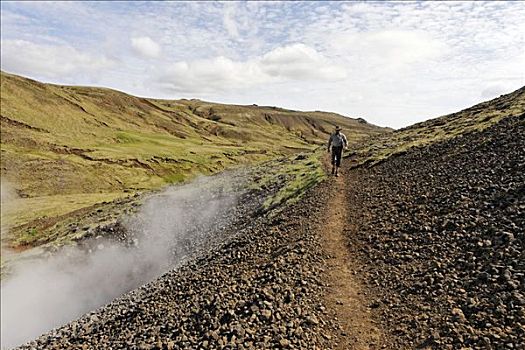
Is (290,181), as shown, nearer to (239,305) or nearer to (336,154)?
(336,154)

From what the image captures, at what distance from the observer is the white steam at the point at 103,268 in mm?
31047

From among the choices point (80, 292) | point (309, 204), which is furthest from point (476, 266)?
point (80, 292)

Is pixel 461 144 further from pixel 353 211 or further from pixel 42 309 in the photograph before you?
pixel 42 309

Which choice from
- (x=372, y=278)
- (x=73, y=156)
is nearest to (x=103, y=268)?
(x=372, y=278)

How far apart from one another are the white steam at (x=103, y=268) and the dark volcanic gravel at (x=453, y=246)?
15680 millimetres

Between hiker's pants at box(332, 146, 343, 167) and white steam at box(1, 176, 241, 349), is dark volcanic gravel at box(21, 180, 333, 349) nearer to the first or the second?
hiker's pants at box(332, 146, 343, 167)

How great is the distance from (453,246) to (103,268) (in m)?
29.3

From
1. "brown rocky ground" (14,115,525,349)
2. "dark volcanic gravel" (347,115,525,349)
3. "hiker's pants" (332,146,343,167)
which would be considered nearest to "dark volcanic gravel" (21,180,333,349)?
"brown rocky ground" (14,115,525,349)

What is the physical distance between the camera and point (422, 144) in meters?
27.8

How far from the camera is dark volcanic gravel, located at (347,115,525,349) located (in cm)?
897

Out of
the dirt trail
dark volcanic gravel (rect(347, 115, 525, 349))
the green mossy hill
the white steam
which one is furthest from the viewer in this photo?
the green mossy hill

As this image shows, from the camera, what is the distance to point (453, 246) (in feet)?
39.7

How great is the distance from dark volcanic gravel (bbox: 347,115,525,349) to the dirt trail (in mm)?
405

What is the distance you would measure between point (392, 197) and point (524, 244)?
299 inches
